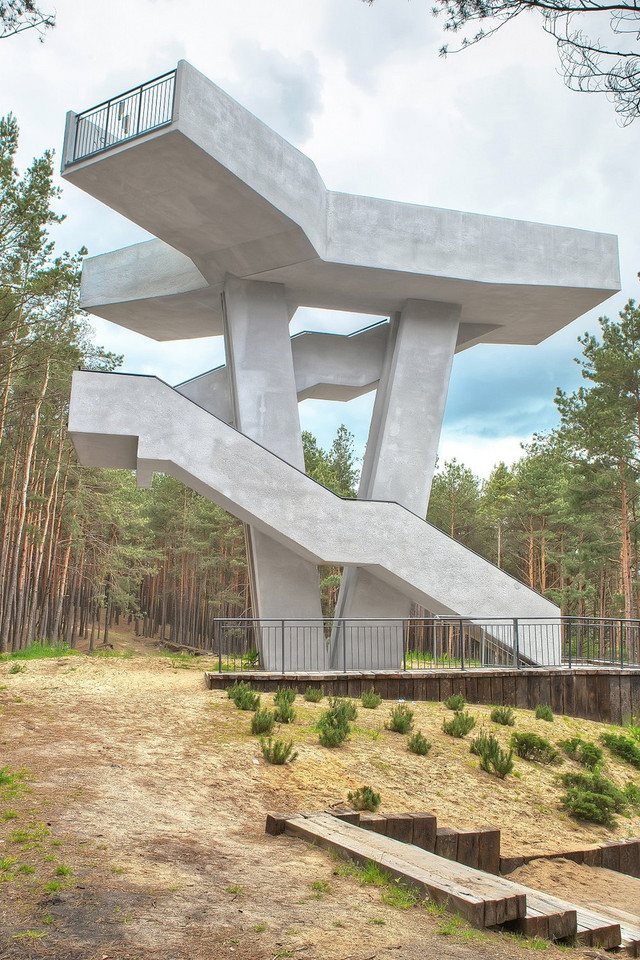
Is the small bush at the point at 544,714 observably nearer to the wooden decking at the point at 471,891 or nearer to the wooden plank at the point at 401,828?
the wooden decking at the point at 471,891

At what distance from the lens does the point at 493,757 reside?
385 inches

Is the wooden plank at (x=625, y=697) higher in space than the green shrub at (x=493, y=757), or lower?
higher

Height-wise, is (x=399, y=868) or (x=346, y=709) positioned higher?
(x=346, y=709)

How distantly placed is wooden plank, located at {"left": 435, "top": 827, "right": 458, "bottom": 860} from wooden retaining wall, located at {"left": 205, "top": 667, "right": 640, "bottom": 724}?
6.44 meters

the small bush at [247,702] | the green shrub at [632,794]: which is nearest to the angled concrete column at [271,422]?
the small bush at [247,702]

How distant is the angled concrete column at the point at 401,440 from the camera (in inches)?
666

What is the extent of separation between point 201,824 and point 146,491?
47.1 meters

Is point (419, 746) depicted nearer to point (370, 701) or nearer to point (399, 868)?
point (370, 701)

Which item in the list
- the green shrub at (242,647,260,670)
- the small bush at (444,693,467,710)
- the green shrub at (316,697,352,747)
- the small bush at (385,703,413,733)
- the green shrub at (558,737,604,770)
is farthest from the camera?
the green shrub at (242,647,260,670)

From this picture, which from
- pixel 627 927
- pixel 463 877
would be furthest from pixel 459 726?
pixel 463 877

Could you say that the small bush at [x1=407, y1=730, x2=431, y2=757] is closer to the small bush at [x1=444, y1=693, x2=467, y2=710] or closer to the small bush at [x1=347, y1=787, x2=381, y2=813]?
the small bush at [x1=347, y1=787, x2=381, y2=813]

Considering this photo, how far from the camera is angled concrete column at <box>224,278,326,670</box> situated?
54.4ft

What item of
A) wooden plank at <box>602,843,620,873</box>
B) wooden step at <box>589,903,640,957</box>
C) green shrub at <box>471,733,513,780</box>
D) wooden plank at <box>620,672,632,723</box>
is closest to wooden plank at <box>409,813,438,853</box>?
wooden step at <box>589,903,640,957</box>

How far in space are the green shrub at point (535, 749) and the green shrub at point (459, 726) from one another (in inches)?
24.8
